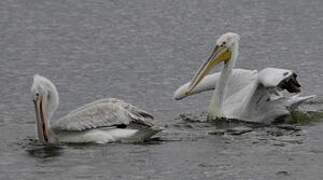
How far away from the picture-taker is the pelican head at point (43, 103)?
8.99 metres

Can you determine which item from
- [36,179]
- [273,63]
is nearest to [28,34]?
[273,63]

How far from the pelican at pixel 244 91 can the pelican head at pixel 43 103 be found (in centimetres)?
184

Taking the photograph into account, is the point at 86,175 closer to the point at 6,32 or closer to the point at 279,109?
the point at 279,109

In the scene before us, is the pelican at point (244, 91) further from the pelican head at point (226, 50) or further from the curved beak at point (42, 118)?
the curved beak at point (42, 118)

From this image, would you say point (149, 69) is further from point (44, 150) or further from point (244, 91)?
point (44, 150)

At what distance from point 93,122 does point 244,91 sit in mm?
2195

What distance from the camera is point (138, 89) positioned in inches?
461

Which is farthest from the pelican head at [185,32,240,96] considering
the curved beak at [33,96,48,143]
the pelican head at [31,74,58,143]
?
the curved beak at [33,96,48,143]

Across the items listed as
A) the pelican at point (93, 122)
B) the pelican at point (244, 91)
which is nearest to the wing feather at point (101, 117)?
the pelican at point (93, 122)

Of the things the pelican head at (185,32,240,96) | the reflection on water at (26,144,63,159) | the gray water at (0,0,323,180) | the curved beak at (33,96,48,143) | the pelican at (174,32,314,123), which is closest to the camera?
the gray water at (0,0,323,180)

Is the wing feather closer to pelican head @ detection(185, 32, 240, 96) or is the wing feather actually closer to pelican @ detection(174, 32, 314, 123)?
pelican @ detection(174, 32, 314, 123)

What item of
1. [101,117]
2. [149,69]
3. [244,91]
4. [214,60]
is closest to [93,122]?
[101,117]

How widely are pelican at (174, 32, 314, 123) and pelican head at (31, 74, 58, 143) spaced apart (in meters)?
1.84

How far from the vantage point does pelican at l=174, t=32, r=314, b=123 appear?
10305 mm
